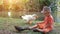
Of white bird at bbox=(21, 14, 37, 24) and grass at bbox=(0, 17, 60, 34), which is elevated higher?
white bird at bbox=(21, 14, 37, 24)

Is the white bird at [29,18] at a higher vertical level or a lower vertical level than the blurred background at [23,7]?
lower

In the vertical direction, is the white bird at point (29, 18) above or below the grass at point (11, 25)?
above

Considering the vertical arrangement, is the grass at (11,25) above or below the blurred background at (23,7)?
below

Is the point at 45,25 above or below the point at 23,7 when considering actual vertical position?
below

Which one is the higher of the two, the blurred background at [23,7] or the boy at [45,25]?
the blurred background at [23,7]

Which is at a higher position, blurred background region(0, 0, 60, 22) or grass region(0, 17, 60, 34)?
blurred background region(0, 0, 60, 22)

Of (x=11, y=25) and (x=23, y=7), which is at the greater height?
(x=23, y=7)

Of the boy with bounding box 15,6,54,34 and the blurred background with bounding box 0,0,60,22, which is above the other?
the blurred background with bounding box 0,0,60,22

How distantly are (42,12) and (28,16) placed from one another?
102 mm

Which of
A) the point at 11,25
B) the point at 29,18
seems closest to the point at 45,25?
the point at 29,18

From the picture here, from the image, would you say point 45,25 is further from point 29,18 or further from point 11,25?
point 11,25

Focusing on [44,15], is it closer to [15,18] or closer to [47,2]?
[47,2]

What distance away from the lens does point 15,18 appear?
1065 millimetres

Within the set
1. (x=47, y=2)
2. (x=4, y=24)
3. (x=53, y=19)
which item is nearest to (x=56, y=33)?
(x=53, y=19)
